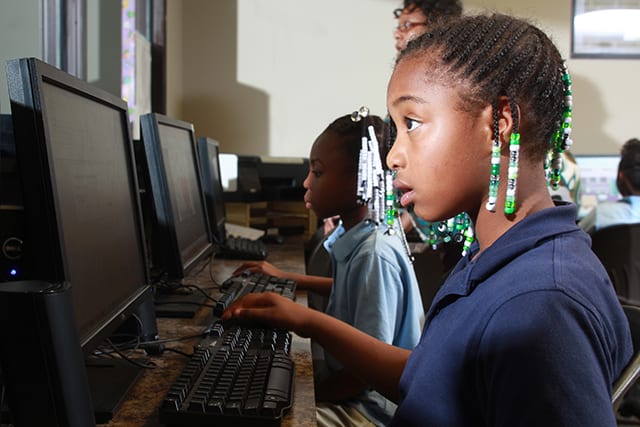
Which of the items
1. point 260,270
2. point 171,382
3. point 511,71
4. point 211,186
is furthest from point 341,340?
point 211,186

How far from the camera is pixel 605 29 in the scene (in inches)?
148

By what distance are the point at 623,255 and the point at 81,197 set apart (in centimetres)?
228

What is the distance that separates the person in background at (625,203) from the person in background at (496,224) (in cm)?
214

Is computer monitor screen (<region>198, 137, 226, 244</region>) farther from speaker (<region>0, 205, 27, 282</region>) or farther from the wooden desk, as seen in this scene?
speaker (<region>0, 205, 27, 282</region>)

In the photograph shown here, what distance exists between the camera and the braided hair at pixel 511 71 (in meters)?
0.73

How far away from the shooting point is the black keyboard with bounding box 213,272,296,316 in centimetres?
135

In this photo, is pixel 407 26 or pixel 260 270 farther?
pixel 407 26

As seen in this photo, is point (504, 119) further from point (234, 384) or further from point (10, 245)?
point (10, 245)

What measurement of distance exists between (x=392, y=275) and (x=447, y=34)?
1.98 feet

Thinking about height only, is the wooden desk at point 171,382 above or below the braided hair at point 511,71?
below

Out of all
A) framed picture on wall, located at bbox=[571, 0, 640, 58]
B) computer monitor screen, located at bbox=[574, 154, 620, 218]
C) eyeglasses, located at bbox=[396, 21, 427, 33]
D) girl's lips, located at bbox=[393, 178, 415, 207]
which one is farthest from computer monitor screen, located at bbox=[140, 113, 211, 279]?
framed picture on wall, located at bbox=[571, 0, 640, 58]

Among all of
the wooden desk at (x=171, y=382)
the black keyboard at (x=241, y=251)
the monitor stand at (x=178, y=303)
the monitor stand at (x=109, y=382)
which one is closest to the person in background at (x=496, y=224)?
the wooden desk at (x=171, y=382)

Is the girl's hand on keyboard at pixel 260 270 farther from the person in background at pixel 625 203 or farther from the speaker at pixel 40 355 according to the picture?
the person in background at pixel 625 203

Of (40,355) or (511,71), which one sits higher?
(511,71)
